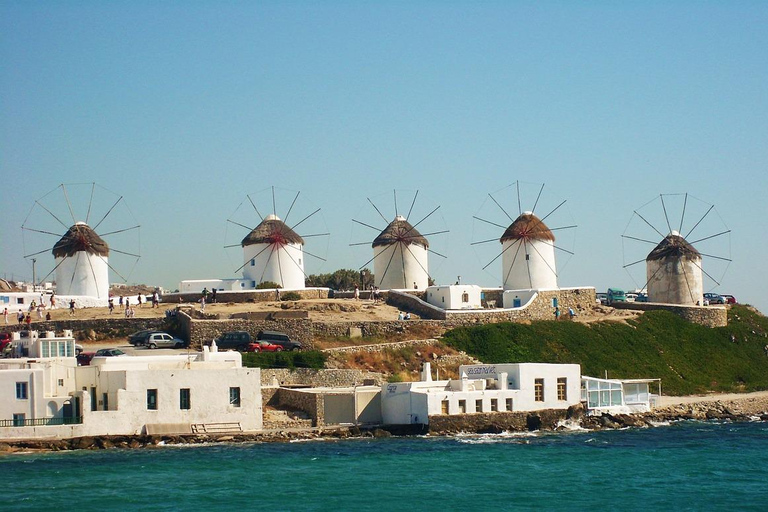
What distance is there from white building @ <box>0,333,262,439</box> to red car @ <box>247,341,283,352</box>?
6.61 meters

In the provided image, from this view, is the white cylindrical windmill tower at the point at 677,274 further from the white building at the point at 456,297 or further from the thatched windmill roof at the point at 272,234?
the thatched windmill roof at the point at 272,234

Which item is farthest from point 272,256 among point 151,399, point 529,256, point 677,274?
point 151,399

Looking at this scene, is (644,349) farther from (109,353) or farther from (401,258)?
(109,353)

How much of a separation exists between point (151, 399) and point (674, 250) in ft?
139

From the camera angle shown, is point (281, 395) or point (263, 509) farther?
point (281, 395)

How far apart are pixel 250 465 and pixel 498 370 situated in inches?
522

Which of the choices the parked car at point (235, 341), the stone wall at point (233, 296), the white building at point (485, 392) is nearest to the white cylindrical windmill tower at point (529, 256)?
the stone wall at point (233, 296)

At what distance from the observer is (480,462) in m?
39.5

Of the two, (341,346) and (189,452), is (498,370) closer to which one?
(341,346)

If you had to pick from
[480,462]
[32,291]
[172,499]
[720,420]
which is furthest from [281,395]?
[32,291]

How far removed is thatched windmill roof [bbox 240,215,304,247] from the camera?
2736 inches

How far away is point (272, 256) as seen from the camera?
2731 inches

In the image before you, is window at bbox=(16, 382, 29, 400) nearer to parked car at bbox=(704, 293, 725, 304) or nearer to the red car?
the red car

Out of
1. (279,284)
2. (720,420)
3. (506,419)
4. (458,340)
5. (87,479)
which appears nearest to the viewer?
(87,479)
